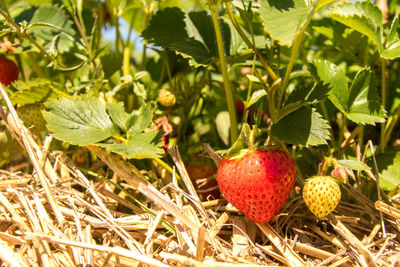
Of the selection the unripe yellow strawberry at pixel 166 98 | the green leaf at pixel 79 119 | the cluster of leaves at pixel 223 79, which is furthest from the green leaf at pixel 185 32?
the green leaf at pixel 79 119

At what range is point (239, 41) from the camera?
886 mm

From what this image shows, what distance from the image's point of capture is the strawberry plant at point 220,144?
2.07ft

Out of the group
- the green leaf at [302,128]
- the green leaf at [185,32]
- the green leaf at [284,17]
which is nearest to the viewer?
the green leaf at [284,17]

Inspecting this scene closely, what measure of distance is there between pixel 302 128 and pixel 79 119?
437mm

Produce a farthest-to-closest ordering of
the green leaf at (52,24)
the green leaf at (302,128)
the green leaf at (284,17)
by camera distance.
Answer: the green leaf at (52,24) < the green leaf at (302,128) < the green leaf at (284,17)

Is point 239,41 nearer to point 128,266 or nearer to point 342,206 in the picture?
point 342,206

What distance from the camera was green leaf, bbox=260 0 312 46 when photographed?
525 millimetres

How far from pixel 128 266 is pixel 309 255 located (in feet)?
1.07

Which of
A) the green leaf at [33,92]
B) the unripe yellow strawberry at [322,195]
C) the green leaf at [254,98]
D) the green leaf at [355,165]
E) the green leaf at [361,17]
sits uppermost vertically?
the green leaf at [361,17]

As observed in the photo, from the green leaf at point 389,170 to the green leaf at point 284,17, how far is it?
0.43 m

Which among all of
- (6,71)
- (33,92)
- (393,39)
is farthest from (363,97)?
(6,71)

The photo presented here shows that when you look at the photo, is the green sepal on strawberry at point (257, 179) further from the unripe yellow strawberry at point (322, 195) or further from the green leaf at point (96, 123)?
the green leaf at point (96, 123)

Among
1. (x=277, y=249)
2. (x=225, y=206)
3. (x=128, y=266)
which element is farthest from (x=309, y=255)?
(x=128, y=266)

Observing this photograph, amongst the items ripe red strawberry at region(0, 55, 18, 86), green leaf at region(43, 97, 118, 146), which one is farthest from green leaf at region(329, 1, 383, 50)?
ripe red strawberry at region(0, 55, 18, 86)
